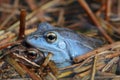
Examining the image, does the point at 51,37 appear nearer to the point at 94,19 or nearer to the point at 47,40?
the point at 47,40

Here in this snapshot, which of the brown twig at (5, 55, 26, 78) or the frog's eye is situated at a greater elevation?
the frog's eye

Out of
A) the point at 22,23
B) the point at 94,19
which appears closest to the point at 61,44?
the point at 22,23

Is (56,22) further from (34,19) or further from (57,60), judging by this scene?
(57,60)

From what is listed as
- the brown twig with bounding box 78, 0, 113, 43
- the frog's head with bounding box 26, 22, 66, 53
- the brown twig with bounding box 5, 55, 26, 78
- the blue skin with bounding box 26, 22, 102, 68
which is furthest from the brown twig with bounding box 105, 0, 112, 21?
the brown twig with bounding box 5, 55, 26, 78

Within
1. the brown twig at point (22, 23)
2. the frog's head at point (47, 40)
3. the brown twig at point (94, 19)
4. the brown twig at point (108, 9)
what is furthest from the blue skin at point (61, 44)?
the brown twig at point (108, 9)

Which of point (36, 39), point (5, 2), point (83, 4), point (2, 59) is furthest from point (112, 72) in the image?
point (5, 2)

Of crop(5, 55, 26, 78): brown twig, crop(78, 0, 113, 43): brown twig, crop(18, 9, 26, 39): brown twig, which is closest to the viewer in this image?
crop(5, 55, 26, 78): brown twig

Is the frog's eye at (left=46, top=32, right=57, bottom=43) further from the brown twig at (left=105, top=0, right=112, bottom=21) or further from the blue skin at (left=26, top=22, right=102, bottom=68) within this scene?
the brown twig at (left=105, top=0, right=112, bottom=21)
